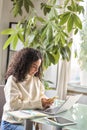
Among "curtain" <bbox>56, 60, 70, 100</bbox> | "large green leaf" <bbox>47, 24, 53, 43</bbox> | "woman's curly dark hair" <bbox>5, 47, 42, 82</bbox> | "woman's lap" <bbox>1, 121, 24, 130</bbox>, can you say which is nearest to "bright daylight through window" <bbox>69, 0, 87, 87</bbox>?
"curtain" <bbox>56, 60, 70, 100</bbox>

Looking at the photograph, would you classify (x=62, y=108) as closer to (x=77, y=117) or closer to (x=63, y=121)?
(x=77, y=117)

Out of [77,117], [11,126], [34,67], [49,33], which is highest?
[49,33]

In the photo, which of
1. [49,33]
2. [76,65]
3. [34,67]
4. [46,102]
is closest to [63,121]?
[46,102]

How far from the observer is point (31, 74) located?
79.7 inches

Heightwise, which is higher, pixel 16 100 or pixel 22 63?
pixel 22 63

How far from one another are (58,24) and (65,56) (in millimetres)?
337

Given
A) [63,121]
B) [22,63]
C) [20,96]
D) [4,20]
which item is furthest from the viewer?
[4,20]

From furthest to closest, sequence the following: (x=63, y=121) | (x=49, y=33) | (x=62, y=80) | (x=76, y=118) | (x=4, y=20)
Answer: (x=4, y=20)
(x=62, y=80)
(x=49, y=33)
(x=76, y=118)
(x=63, y=121)

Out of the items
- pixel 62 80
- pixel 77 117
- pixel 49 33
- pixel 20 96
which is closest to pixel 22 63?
pixel 20 96

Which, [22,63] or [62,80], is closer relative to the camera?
[22,63]

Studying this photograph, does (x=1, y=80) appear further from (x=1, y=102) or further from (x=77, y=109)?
(x=77, y=109)

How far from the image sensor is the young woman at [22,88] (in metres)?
1.83

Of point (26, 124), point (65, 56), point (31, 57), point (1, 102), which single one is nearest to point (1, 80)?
point (1, 102)

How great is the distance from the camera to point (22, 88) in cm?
193
